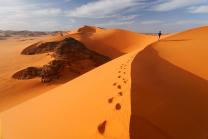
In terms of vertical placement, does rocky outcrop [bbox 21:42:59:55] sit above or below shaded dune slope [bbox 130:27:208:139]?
below

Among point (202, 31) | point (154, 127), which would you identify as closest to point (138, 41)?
point (202, 31)

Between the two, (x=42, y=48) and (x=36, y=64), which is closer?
(x=36, y=64)

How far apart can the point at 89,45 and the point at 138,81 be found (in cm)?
1660

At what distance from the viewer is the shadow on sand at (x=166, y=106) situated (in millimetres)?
3402

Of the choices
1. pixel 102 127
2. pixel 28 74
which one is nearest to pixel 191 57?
pixel 102 127

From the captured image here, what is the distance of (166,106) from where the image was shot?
418cm

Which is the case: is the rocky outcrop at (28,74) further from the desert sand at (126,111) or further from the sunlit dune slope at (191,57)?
the sunlit dune slope at (191,57)

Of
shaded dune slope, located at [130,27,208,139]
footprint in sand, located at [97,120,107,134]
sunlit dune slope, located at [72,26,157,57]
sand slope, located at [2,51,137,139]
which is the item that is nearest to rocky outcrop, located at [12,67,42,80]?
sand slope, located at [2,51,137,139]

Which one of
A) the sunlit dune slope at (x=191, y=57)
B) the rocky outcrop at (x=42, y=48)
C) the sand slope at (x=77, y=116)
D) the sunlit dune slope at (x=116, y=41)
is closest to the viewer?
the sand slope at (x=77, y=116)

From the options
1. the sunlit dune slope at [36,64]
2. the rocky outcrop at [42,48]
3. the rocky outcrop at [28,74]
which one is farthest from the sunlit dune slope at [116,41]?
the rocky outcrop at [28,74]

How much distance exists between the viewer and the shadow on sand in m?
3.40

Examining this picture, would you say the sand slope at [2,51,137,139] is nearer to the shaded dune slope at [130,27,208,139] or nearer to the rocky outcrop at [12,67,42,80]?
the shaded dune slope at [130,27,208,139]

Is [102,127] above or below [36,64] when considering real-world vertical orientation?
above

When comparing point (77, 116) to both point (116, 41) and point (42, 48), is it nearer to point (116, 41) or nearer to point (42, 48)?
point (42, 48)
